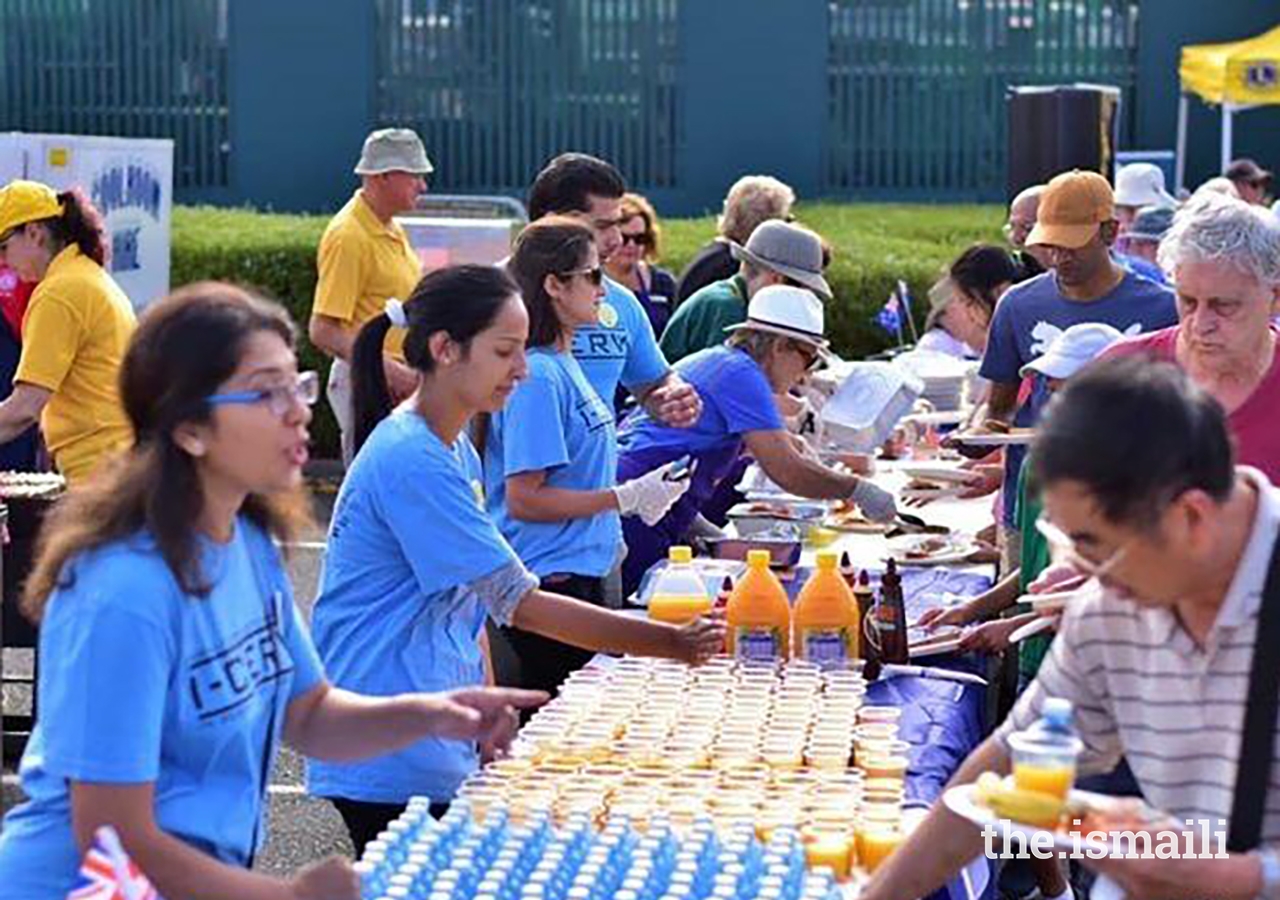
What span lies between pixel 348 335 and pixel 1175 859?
21.4ft

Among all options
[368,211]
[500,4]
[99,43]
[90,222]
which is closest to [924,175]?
[500,4]

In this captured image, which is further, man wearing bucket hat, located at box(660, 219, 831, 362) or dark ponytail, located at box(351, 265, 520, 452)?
man wearing bucket hat, located at box(660, 219, 831, 362)

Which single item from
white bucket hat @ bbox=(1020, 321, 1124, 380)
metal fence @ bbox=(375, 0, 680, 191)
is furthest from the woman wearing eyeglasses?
metal fence @ bbox=(375, 0, 680, 191)

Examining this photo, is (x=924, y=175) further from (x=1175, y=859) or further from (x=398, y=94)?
(x=1175, y=859)

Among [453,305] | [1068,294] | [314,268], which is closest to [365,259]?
[1068,294]

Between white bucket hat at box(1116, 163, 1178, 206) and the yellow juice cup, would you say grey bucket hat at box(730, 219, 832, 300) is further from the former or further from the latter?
white bucket hat at box(1116, 163, 1178, 206)

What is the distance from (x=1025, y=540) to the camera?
4.98 metres

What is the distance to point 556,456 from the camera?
554cm

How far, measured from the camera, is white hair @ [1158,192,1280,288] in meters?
4.45

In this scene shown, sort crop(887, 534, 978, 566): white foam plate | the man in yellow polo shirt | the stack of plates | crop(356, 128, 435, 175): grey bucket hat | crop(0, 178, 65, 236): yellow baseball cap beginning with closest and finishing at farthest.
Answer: crop(887, 534, 978, 566): white foam plate → crop(0, 178, 65, 236): yellow baseball cap → the man in yellow polo shirt → crop(356, 128, 435, 175): grey bucket hat → the stack of plates

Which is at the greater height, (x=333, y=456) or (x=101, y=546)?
(x=101, y=546)

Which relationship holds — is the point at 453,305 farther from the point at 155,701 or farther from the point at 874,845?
the point at 155,701

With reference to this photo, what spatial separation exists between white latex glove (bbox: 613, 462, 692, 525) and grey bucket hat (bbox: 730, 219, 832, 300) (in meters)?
1.75

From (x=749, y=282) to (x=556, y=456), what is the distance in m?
2.54
